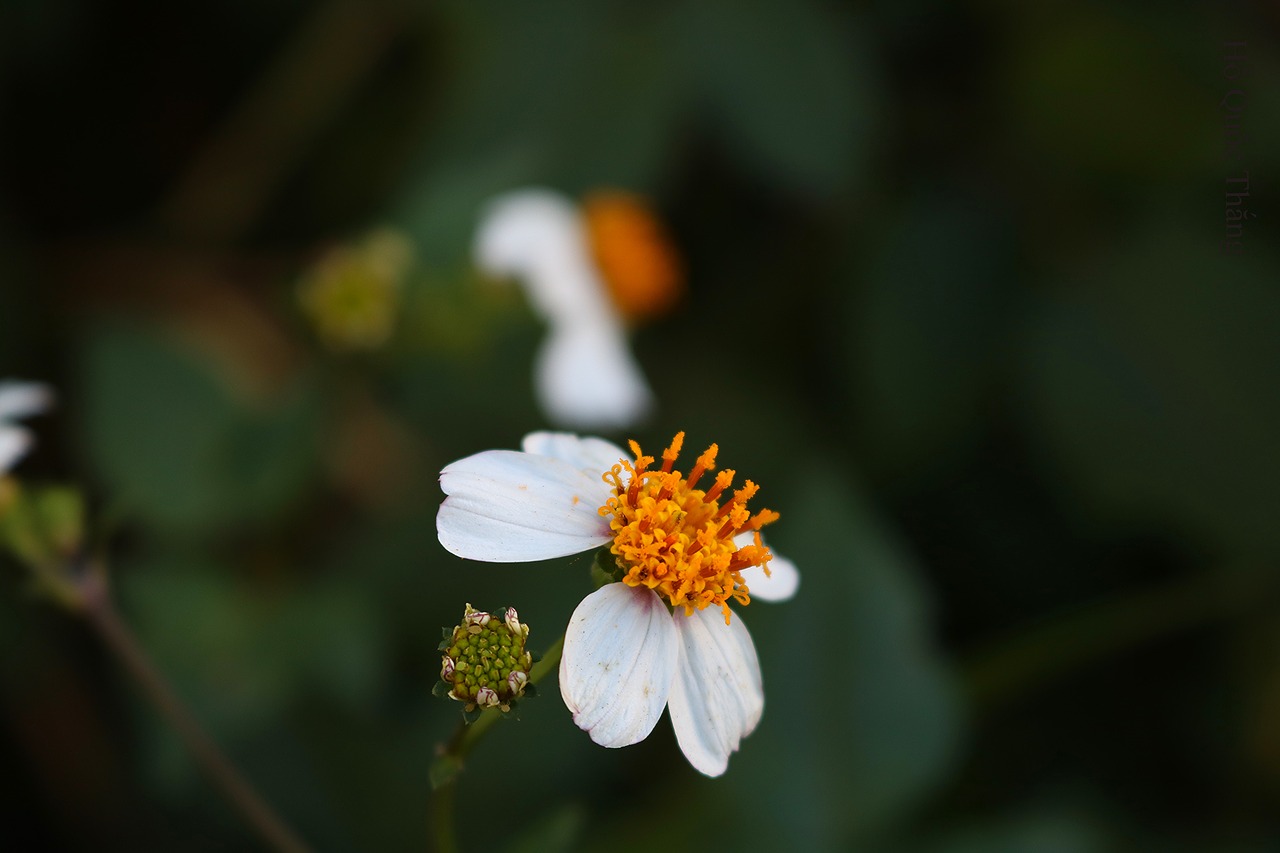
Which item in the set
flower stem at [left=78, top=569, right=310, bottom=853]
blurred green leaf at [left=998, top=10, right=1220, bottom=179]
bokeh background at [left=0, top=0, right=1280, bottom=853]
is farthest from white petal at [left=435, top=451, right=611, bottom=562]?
blurred green leaf at [left=998, top=10, right=1220, bottom=179]

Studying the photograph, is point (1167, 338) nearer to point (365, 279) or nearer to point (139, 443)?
point (365, 279)

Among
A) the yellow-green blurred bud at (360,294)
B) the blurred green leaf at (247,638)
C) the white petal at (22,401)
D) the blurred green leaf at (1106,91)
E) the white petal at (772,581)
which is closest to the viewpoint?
→ the white petal at (772,581)

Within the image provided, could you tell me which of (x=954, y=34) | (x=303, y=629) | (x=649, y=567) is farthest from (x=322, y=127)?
(x=649, y=567)

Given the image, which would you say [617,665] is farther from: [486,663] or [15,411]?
[15,411]

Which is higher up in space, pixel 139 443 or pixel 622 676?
pixel 139 443

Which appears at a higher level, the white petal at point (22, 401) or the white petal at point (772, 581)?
the white petal at point (22, 401)

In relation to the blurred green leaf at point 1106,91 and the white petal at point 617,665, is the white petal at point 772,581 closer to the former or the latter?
Result: the white petal at point 617,665

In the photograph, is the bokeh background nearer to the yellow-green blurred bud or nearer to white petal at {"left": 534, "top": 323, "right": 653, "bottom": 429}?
the yellow-green blurred bud

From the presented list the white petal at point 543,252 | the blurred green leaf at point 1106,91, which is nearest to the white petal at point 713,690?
the white petal at point 543,252
